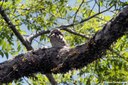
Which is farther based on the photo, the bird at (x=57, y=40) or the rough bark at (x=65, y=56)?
the bird at (x=57, y=40)

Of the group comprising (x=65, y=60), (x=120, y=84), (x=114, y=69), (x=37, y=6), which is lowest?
(x=120, y=84)

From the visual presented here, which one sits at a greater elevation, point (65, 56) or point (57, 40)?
point (57, 40)

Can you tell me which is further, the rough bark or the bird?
the bird

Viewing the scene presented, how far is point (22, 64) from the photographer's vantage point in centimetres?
496

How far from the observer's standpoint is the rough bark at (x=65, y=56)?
427 centimetres

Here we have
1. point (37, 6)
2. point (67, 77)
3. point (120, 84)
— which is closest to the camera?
point (37, 6)

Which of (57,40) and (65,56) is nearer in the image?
(65,56)

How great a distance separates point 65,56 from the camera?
15.7 ft

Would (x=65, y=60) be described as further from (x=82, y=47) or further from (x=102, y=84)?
(x=102, y=84)

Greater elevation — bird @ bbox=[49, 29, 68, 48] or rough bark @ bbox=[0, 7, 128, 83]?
bird @ bbox=[49, 29, 68, 48]

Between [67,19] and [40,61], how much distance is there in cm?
375

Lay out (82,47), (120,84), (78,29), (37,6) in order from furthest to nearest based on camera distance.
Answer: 1. (78,29)
2. (120,84)
3. (37,6)
4. (82,47)

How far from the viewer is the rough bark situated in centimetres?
427

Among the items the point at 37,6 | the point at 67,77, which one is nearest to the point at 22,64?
the point at 37,6
